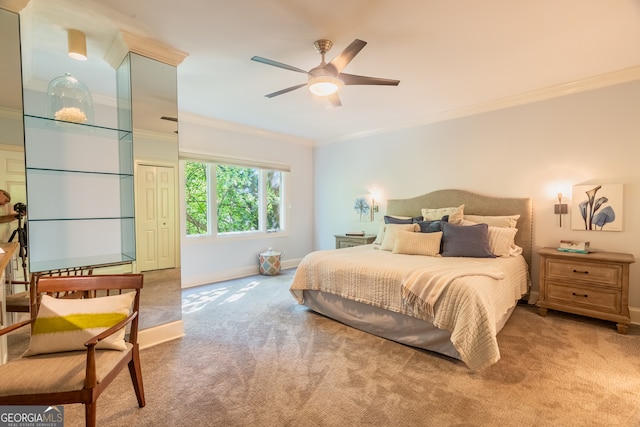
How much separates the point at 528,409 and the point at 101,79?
4.53 meters

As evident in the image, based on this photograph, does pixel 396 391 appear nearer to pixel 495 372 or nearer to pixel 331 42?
pixel 495 372

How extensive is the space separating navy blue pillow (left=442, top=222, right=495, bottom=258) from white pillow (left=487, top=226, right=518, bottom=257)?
11 cm

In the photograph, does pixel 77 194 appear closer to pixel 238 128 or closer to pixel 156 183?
pixel 156 183

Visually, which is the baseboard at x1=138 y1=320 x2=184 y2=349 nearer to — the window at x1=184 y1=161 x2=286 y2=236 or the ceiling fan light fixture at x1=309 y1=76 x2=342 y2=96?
the window at x1=184 y1=161 x2=286 y2=236

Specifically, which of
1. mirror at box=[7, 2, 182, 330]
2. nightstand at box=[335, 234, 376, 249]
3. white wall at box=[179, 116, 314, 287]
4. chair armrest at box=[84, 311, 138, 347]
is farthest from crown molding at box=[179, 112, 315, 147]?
chair armrest at box=[84, 311, 138, 347]

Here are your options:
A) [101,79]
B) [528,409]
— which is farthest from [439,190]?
[101,79]

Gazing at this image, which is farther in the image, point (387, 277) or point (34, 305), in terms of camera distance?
point (387, 277)

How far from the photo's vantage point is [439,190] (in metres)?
4.47

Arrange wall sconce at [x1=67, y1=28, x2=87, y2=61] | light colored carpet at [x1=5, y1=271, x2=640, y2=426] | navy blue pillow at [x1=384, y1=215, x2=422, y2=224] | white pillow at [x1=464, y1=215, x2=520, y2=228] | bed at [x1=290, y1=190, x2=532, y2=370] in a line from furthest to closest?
navy blue pillow at [x1=384, y1=215, x2=422, y2=224]
white pillow at [x1=464, y1=215, x2=520, y2=228]
wall sconce at [x1=67, y1=28, x2=87, y2=61]
bed at [x1=290, y1=190, x2=532, y2=370]
light colored carpet at [x1=5, y1=271, x2=640, y2=426]

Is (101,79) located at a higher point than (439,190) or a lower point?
higher

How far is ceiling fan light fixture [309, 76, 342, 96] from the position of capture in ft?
7.72

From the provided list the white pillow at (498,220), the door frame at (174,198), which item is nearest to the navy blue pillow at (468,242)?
the white pillow at (498,220)

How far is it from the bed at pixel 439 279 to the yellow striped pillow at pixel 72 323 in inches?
75.1

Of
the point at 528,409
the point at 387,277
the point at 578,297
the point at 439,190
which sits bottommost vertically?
the point at 528,409
